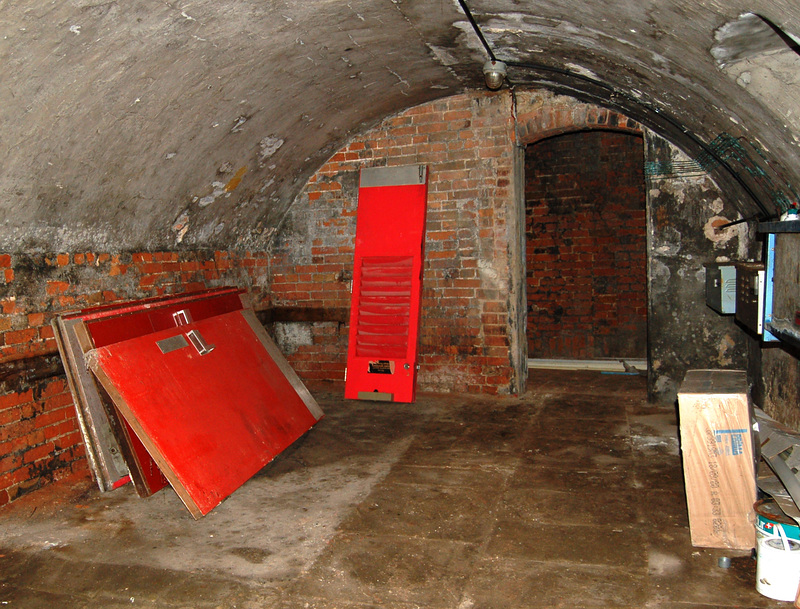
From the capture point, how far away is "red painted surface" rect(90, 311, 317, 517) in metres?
3.18

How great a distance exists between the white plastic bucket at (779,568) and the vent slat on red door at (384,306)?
3233 mm

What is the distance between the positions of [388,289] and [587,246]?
3.37 m

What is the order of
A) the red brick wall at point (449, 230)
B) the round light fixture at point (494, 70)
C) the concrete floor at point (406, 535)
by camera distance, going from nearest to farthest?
the concrete floor at point (406, 535) < the round light fixture at point (494, 70) < the red brick wall at point (449, 230)

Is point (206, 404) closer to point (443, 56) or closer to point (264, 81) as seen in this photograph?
point (264, 81)

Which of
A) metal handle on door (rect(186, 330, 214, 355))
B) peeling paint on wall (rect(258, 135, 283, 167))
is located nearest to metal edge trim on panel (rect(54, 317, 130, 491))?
metal handle on door (rect(186, 330, 214, 355))

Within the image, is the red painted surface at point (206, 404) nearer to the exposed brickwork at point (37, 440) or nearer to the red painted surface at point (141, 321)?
the red painted surface at point (141, 321)

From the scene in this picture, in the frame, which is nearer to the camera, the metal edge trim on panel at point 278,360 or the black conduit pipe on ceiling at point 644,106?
the black conduit pipe on ceiling at point 644,106

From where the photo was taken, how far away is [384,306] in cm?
529

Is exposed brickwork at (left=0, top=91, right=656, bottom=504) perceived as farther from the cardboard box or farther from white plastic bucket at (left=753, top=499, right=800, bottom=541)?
white plastic bucket at (left=753, top=499, right=800, bottom=541)

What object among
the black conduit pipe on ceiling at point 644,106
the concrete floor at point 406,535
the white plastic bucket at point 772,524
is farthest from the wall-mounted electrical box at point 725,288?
the white plastic bucket at point 772,524

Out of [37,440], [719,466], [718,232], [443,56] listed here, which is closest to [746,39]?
[719,466]

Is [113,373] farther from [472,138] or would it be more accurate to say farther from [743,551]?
[472,138]

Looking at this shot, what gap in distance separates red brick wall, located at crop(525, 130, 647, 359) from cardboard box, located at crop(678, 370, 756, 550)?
4870 mm

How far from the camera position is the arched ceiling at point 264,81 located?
8.05 feet
